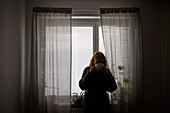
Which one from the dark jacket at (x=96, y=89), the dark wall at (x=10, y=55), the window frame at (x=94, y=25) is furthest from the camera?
the window frame at (x=94, y=25)

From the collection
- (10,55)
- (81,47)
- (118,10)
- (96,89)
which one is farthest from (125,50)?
(10,55)

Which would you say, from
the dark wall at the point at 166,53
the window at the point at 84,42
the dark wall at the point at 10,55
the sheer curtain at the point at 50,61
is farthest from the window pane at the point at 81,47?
the dark wall at the point at 166,53

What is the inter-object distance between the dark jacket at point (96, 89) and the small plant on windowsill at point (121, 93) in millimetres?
524

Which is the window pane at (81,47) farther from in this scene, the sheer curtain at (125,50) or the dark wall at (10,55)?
the dark wall at (10,55)

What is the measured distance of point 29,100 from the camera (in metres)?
2.59

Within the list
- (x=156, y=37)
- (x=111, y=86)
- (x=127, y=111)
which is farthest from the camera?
(x=156, y=37)

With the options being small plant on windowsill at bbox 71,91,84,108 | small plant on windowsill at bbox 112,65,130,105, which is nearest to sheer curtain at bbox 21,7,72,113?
small plant on windowsill at bbox 71,91,84,108

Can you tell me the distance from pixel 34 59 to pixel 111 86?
131cm

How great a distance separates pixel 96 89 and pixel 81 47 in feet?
3.44

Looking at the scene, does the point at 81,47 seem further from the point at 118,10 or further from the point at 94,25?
the point at 118,10

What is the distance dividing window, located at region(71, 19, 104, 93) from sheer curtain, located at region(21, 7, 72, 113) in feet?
0.96

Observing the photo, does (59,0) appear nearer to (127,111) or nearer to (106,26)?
(106,26)

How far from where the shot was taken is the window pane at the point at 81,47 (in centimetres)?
291

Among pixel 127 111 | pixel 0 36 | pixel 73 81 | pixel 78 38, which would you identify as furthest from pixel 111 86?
pixel 0 36
